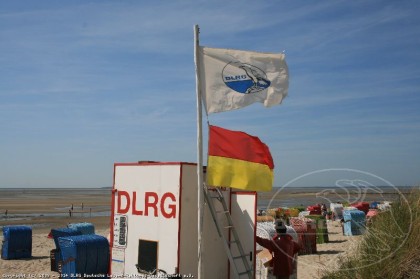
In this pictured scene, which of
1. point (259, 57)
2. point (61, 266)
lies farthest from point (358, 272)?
point (61, 266)

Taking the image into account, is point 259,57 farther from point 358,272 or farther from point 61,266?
point 61,266

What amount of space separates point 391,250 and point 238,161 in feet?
11.5

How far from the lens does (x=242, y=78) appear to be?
29.6 ft

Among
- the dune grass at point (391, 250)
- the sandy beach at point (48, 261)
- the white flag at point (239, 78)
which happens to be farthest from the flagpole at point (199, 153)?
the sandy beach at point (48, 261)

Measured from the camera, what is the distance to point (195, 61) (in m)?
8.91

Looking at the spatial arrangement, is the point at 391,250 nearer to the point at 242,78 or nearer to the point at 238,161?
the point at 238,161

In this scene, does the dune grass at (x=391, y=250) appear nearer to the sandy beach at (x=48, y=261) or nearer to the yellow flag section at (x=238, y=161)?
the yellow flag section at (x=238, y=161)

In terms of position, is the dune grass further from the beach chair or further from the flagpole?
the beach chair

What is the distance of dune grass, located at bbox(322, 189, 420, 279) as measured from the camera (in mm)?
7973

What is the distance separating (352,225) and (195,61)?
2352 cm

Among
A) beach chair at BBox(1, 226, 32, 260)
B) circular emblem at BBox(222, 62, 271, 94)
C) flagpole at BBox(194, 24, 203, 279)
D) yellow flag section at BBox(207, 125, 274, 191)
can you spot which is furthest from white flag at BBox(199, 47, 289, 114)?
beach chair at BBox(1, 226, 32, 260)

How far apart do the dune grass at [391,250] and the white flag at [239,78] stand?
362 cm

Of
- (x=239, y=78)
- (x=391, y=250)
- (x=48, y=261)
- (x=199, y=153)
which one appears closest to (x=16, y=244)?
(x=48, y=261)

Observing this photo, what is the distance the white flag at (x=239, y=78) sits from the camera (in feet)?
29.5
